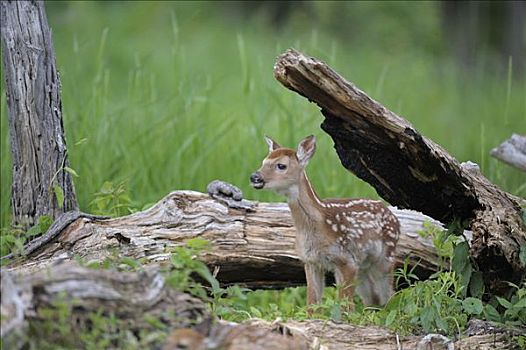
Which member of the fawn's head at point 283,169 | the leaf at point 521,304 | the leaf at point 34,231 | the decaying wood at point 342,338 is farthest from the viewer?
the fawn's head at point 283,169

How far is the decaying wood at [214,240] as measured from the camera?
5656 millimetres

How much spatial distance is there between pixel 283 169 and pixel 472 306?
72.4 inches

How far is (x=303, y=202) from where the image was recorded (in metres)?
6.59

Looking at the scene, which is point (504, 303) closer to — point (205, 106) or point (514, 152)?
point (514, 152)

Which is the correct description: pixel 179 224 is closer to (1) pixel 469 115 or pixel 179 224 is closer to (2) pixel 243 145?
(2) pixel 243 145

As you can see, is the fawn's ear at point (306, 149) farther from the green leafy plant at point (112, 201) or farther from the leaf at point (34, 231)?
the leaf at point (34, 231)

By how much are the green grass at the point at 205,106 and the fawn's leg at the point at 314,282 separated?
1.09 meters

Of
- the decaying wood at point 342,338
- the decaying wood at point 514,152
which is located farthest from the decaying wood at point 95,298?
the decaying wood at point 514,152

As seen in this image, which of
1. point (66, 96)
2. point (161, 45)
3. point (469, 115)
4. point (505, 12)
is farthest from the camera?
point (505, 12)

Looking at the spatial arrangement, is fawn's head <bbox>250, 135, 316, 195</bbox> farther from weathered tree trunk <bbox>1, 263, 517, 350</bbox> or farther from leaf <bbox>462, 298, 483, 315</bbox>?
weathered tree trunk <bbox>1, 263, 517, 350</bbox>

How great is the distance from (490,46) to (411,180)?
41.2 ft

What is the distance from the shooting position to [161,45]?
47.3 ft

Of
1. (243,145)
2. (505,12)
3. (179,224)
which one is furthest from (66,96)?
(505,12)

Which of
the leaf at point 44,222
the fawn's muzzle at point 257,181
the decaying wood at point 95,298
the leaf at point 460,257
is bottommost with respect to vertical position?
the leaf at point 460,257
